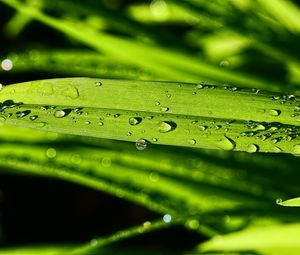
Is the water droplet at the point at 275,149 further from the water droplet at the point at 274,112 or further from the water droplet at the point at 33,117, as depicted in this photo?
the water droplet at the point at 33,117

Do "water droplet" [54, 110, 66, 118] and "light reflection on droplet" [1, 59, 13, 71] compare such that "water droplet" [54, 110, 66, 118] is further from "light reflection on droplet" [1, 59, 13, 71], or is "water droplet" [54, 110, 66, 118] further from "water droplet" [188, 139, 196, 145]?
"light reflection on droplet" [1, 59, 13, 71]

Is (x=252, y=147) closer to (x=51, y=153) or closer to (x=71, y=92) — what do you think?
(x=71, y=92)

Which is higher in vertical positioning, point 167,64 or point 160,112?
point 167,64

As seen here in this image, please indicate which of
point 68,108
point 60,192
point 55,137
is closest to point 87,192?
point 60,192

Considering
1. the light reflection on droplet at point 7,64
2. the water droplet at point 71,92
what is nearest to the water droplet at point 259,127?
the water droplet at point 71,92

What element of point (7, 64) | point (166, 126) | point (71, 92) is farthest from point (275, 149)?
point (7, 64)

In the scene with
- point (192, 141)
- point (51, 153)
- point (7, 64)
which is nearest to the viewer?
point (192, 141)
